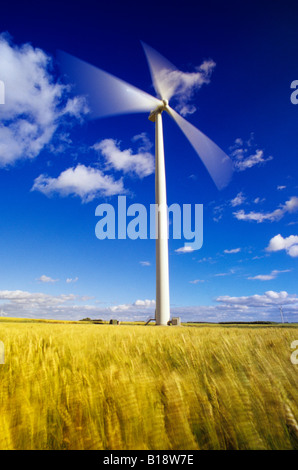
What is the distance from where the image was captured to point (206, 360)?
5391 millimetres

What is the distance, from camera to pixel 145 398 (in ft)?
13.6

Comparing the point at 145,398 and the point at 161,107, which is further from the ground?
the point at 161,107

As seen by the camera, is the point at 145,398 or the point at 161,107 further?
the point at 161,107

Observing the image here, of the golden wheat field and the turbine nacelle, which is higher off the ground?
the turbine nacelle

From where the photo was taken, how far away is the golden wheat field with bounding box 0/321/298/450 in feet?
12.2

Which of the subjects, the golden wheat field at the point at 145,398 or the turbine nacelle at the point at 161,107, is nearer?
the golden wheat field at the point at 145,398

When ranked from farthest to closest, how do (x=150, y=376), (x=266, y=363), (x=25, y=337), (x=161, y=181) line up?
(x=161, y=181) < (x=25, y=337) < (x=266, y=363) < (x=150, y=376)

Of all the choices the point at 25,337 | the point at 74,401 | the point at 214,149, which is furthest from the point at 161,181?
the point at 74,401

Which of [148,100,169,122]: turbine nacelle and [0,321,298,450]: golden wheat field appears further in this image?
[148,100,169,122]: turbine nacelle

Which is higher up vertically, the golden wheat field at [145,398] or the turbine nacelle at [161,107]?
the turbine nacelle at [161,107]

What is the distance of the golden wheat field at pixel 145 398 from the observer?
3727 mm
